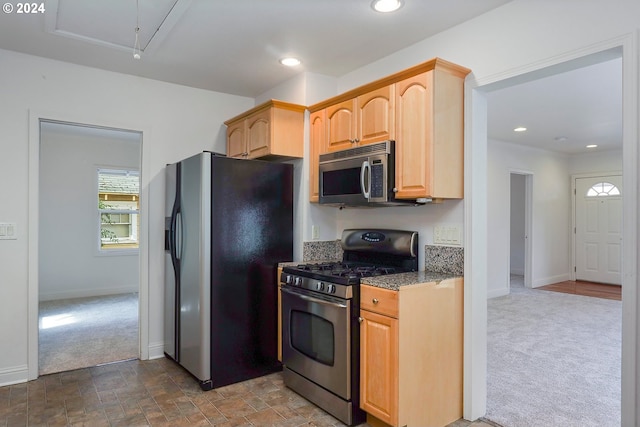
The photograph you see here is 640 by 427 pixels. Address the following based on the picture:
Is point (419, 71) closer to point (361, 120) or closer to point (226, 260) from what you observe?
point (361, 120)

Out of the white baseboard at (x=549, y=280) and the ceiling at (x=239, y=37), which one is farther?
the white baseboard at (x=549, y=280)

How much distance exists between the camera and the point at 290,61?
10.6 feet

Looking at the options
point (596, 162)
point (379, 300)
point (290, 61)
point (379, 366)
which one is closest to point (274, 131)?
point (290, 61)

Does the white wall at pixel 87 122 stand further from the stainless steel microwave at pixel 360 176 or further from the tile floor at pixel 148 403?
the stainless steel microwave at pixel 360 176

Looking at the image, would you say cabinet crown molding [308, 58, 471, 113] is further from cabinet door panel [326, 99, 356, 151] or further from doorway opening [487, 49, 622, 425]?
doorway opening [487, 49, 622, 425]

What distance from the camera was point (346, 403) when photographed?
7.95 feet

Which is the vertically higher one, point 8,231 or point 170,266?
point 8,231

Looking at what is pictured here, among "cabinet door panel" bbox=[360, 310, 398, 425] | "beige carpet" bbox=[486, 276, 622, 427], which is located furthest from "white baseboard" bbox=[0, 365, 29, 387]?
"beige carpet" bbox=[486, 276, 622, 427]

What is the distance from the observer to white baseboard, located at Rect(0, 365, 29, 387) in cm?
298

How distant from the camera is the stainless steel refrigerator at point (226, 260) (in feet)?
9.68

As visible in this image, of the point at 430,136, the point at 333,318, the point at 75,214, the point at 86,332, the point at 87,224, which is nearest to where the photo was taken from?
the point at 430,136

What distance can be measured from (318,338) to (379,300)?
60cm

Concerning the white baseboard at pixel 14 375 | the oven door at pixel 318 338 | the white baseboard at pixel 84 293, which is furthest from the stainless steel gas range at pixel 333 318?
the white baseboard at pixel 84 293

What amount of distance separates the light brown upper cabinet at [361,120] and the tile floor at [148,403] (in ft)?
6.16
